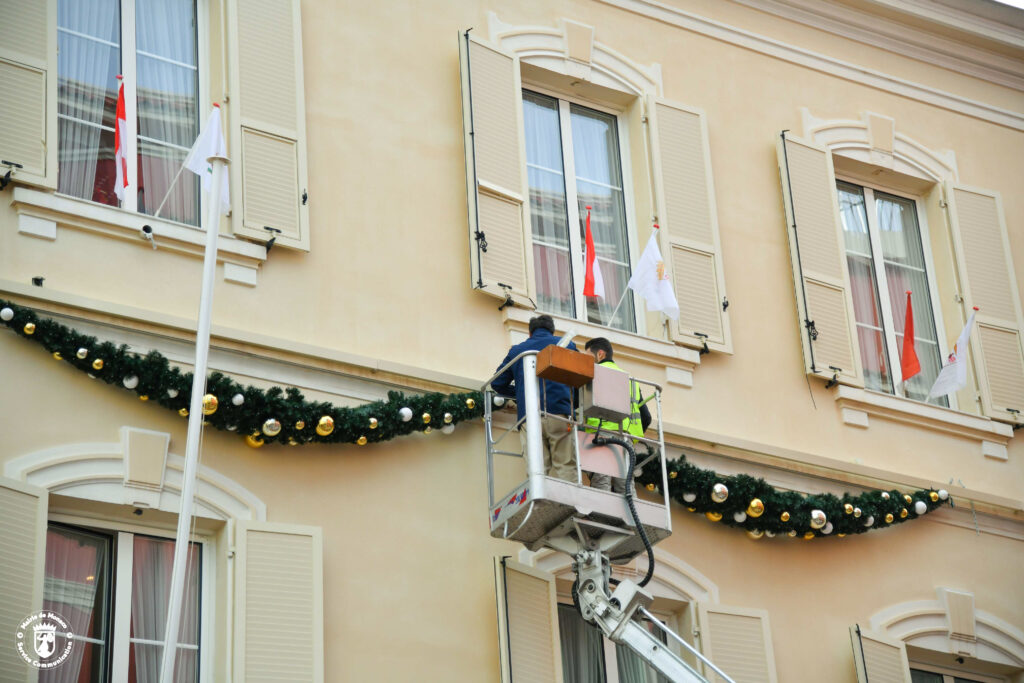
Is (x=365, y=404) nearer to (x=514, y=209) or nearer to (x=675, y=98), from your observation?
(x=514, y=209)

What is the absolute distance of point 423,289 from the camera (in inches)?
369

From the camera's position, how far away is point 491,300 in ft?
31.4

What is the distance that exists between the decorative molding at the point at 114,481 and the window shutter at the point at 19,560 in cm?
15

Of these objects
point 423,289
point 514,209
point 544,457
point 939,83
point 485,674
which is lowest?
point 485,674

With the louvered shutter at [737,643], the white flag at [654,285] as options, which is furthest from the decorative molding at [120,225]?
the louvered shutter at [737,643]

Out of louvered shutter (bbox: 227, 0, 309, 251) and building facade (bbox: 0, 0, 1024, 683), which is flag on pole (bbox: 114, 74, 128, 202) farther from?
louvered shutter (bbox: 227, 0, 309, 251)

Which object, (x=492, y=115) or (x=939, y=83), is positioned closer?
(x=492, y=115)

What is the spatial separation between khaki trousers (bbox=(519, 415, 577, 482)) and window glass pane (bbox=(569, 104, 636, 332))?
194 centimetres

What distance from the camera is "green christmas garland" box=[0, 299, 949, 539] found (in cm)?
784

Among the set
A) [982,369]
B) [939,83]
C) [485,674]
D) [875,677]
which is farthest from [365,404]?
[939,83]

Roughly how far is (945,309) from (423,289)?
4.48m

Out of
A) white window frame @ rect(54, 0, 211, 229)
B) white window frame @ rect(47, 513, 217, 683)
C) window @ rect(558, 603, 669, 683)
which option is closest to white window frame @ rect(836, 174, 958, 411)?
window @ rect(558, 603, 669, 683)

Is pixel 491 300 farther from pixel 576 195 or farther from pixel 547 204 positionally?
pixel 576 195

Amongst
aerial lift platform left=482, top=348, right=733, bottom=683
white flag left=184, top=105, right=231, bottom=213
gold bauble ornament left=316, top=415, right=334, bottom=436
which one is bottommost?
aerial lift platform left=482, top=348, right=733, bottom=683
